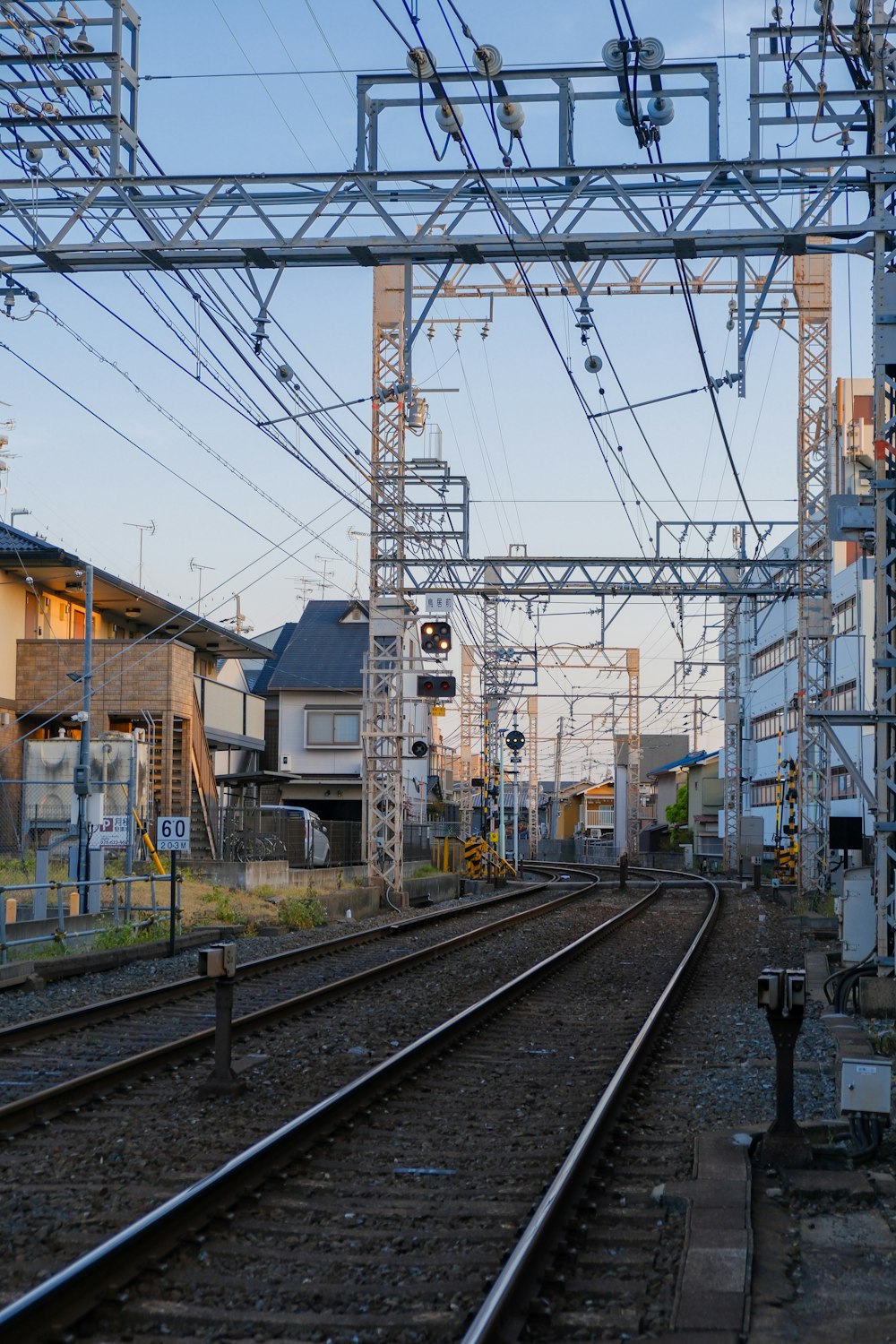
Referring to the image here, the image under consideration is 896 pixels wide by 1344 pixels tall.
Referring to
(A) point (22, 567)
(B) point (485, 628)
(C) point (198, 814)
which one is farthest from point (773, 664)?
(A) point (22, 567)

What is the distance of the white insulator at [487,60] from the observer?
12.2 metres

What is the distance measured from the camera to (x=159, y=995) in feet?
43.5

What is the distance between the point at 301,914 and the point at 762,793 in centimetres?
4188

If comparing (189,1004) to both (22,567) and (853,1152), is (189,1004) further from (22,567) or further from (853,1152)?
(22,567)

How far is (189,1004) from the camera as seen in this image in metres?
13.2

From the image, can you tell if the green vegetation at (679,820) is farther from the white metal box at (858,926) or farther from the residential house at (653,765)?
the white metal box at (858,926)

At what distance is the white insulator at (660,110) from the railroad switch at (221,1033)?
28.1 ft

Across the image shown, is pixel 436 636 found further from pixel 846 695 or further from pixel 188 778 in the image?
pixel 846 695

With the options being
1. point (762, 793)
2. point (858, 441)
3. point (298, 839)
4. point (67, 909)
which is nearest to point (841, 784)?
point (858, 441)

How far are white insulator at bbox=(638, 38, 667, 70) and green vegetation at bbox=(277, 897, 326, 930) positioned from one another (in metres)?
14.3

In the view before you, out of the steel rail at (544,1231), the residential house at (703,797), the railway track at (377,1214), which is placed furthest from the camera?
the residential house at (703,797)

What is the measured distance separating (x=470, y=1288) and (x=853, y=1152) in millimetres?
2824

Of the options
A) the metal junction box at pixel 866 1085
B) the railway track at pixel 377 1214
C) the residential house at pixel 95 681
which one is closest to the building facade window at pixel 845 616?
the residential house at pixel 95 681

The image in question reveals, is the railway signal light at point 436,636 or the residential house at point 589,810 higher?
the railway signal light at point 436,636
